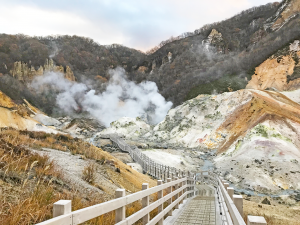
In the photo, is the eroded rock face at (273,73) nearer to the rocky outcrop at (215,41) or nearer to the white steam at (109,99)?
the white steam at (109,99)

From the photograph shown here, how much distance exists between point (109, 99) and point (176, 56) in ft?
165

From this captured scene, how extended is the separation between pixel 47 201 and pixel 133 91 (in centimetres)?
11878

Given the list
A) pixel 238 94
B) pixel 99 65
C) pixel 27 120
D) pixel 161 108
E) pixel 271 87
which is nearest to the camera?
pixel 27 120

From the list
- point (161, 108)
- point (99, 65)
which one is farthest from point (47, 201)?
point (99, 65)

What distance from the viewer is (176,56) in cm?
14100

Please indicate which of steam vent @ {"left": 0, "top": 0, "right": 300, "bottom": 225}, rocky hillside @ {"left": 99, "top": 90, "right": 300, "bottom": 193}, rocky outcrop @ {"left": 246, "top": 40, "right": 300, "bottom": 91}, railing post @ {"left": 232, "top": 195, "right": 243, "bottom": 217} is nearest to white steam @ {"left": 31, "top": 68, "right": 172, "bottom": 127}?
steam vent @ {"left": 0, "top": 0, "right": 300, "bottom": 225}

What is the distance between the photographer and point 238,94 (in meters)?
50.6

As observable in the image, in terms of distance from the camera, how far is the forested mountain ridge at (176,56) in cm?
9485

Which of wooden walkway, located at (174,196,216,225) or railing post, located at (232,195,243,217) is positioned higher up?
railing post, located at (232,195,243,217)

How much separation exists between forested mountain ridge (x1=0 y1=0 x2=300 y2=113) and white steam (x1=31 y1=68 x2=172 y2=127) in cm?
631

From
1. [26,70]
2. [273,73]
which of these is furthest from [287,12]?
[26,70]

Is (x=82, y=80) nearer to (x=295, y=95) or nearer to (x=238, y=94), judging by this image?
(x=238, y=94)

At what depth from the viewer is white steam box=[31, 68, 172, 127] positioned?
96.6 m

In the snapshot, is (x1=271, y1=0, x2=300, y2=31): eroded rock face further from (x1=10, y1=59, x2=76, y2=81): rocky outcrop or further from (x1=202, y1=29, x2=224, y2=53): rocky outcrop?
(x1=10, y1=59, x2=76, y2=81): rocky outcrop
